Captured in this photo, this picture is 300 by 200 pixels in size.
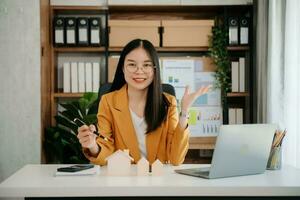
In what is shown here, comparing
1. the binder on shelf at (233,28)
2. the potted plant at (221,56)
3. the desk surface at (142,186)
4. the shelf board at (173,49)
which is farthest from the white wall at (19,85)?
the desk surface at (142,186)

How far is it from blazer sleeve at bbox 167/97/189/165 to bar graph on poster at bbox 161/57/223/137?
6.29ft

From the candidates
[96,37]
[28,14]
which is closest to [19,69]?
[28,14]

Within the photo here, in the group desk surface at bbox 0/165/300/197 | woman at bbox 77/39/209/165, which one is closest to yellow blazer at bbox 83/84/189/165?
woman at bbox 77/39/209/165

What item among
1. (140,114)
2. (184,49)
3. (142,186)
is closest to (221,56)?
(184,49)

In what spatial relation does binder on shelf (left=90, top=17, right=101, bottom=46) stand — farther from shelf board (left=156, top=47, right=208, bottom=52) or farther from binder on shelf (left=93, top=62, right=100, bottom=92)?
shelf board (left=156, top=47, right=208, bottom=52)

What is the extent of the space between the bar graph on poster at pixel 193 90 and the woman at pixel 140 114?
1871 millimetres

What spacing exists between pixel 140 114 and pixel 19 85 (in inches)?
74.3

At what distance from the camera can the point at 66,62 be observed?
4.35m

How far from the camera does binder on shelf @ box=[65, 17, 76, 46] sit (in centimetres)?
403

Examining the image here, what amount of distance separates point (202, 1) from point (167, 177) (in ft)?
8.88

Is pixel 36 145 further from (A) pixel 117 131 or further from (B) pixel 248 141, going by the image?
(B) pixel 248 141

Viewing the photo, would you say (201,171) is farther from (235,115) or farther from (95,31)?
(95,31)

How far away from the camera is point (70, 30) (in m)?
4.03

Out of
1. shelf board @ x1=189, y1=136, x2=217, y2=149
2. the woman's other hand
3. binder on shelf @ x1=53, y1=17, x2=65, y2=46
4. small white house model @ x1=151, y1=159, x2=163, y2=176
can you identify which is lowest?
shelf board @ x1=189, y1=136, x2=217, y2=149
